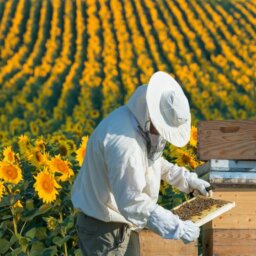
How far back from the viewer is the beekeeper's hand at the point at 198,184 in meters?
4.14

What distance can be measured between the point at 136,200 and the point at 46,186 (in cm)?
174

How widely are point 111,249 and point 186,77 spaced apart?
12205 millimetres

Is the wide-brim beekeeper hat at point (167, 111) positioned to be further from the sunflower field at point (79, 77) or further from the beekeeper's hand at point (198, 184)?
the sunflower field at point (79, 77)

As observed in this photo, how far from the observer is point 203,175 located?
4.50m

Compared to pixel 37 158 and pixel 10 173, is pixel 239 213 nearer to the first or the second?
pixel 10 173

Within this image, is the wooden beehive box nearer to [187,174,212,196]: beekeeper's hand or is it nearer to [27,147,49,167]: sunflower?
[187,174,212,196]: beekeeper's hand

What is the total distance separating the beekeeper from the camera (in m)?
3.46

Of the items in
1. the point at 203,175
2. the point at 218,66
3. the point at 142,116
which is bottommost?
the point at 218,66

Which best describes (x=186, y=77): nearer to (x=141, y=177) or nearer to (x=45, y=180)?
(x=45, y=180)

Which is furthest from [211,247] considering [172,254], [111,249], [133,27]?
[133,27]

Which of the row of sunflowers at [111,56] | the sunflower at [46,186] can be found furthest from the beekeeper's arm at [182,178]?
the row of sunflowers at [111,56]

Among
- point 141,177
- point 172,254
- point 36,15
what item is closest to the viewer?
point 141,177

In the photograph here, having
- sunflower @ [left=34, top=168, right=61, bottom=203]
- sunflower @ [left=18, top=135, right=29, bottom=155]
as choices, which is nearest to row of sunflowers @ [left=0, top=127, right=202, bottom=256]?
sunflower @ [left=34, top=168, right=61, bottom=203]

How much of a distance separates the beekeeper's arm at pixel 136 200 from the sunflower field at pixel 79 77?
165 centimetres
